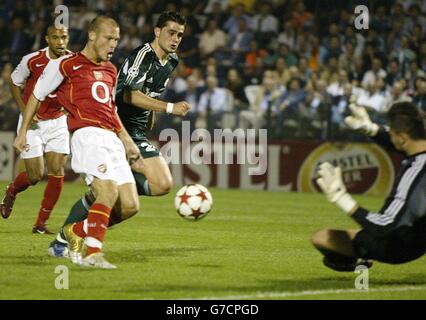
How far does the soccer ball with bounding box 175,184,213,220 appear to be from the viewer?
10.2 metres

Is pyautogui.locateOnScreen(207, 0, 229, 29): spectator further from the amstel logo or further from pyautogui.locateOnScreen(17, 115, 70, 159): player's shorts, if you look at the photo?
pyautogui.locateOnScreen(17, 115, 70, 159): player's shorts

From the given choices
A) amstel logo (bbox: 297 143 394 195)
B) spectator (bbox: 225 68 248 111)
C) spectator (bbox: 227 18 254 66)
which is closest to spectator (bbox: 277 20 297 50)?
spectator (bbox: 227 18 254 66)

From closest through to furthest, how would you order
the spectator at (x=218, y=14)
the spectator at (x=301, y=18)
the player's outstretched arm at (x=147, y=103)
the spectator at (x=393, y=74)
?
the player's outstretched arm at (x=147, y=103)
the spectator at (x=393, y=74)
the spectator at (x=301, y=18)
the spectator at (x=218, y=14)

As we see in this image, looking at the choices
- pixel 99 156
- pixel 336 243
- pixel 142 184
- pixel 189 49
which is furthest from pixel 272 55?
pixel 336 243

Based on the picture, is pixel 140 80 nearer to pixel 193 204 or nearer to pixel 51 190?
pixel 193 204

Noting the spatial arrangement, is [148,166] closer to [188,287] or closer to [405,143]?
[188,287]

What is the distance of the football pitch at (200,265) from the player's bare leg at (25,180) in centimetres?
25

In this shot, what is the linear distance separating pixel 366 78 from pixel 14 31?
8.16 meters

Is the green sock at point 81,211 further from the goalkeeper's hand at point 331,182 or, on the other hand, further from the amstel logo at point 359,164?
the amstel logo at point 359,164

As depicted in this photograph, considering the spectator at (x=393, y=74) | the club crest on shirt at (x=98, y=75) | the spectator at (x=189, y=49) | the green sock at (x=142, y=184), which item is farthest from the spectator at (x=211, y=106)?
the club crest on shirt at (x=98, y=75)

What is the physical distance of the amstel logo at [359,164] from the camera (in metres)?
18.4

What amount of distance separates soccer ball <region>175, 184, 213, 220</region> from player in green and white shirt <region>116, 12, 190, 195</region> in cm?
78

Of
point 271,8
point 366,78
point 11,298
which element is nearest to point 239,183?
point 366,78

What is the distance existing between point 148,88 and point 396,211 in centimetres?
351
